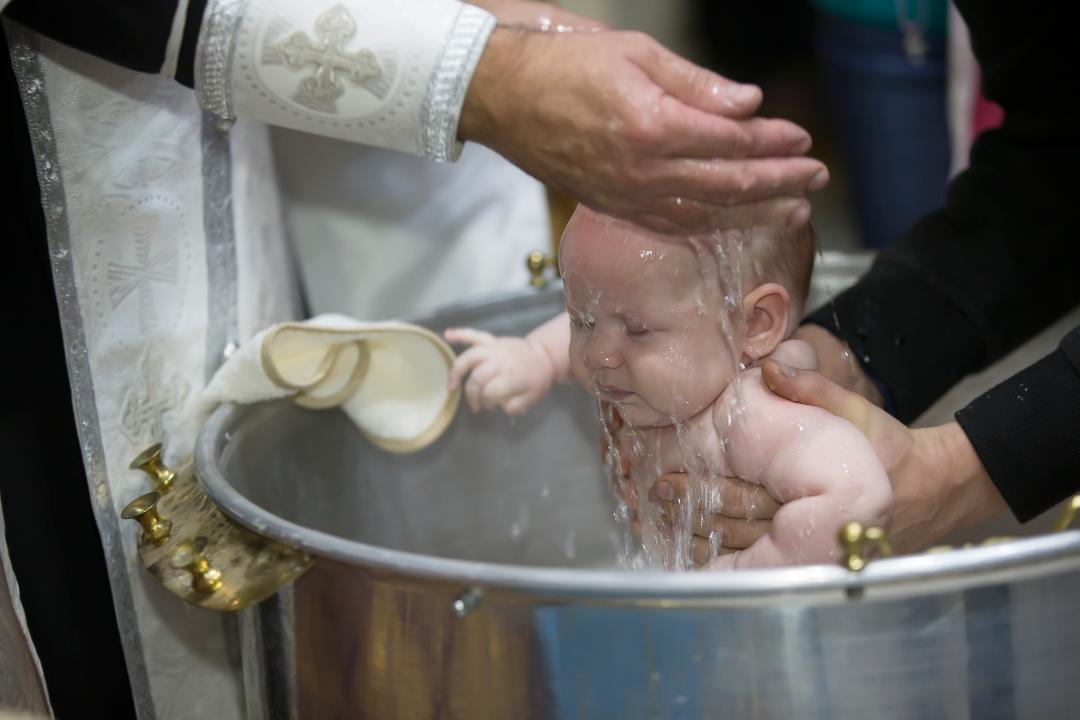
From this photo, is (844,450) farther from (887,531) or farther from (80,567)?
(80,567)

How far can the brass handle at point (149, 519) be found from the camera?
27.0 inches

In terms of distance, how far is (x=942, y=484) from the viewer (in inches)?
27.6

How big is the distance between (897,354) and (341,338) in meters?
0.38

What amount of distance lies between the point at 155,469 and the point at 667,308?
1.04 feet

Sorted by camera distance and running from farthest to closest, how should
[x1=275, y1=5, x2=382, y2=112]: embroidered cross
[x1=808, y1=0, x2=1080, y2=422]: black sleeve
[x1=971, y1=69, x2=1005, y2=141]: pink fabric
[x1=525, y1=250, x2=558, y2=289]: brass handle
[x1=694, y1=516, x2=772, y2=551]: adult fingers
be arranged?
[x1=971, y1=69, x2=1005, y2=141]: pink fabric, [x1=525, y1=250, x2=558, y2=289]: brass handle, [x1=808, y1=0, x2=1080, y2=422]: black sleeve, [x1=694, y1=516, x2=772, y2=551]: adult fingers, [x1=275, y1=5, x2=382, y2=112]: embroidered cross

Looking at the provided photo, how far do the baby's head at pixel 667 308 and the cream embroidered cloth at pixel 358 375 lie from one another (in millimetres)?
164

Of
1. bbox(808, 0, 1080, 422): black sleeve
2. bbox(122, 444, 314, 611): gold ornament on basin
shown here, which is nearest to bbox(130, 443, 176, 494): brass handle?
bbox(122, 444, 314, 611): gold ornament on basin

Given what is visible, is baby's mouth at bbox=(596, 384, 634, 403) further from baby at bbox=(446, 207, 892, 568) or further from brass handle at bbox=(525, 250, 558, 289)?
brass handle at bbox=(525, 250, 558, 289)

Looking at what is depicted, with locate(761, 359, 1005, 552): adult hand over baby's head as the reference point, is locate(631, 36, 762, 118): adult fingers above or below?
above

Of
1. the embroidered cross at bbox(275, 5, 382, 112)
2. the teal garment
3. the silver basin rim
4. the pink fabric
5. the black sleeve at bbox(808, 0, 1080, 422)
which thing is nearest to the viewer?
the silver basin rim

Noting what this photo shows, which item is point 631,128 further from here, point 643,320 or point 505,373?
point 505,373

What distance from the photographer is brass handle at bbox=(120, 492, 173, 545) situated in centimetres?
69

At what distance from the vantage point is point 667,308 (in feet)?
2.34

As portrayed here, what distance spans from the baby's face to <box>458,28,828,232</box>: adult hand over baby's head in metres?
0.06
